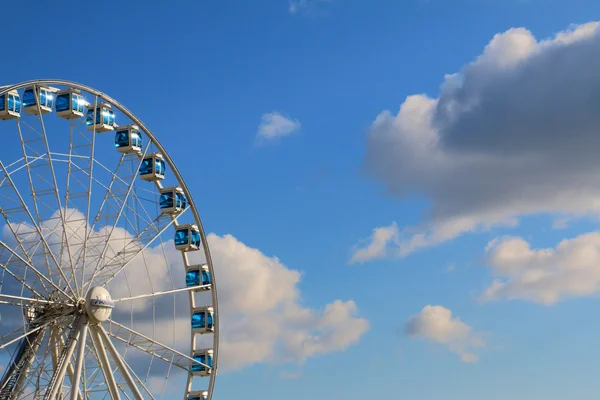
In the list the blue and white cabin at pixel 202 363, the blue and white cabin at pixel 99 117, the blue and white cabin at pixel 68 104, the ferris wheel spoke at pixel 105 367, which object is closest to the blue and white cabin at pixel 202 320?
the blue and white cabin at pixel 202 363

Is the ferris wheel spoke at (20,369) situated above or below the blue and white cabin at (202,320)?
below

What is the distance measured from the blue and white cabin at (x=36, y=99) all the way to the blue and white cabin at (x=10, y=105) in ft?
2.17

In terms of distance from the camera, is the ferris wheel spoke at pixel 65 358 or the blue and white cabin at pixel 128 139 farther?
the blue and white cabin at pixel 128 139

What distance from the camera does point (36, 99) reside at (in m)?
50.7

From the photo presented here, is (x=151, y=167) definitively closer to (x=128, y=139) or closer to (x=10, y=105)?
(x=128, y=139)

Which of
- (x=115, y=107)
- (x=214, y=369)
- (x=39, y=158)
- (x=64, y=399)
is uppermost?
(x=115, y=107)

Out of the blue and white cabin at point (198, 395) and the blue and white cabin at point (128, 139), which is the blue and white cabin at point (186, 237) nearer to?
the blue and white cabin at point (128, 139)

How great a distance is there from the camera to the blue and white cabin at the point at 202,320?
57.2 m

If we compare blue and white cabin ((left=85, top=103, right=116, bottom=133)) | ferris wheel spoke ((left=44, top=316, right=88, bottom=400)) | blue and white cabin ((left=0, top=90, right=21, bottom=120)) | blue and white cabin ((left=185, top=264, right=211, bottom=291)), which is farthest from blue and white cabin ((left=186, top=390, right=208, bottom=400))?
blue and white cabin ((left=0, top=90, right=21, bottom=120))

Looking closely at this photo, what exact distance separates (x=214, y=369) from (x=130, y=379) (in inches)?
222

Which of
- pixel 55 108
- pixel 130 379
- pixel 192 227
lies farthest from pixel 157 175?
pixel 130 379

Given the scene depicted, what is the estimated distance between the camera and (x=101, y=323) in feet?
169

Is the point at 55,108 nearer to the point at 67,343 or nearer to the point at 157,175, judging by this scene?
the point at 157,175

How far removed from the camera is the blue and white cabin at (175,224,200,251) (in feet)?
188
